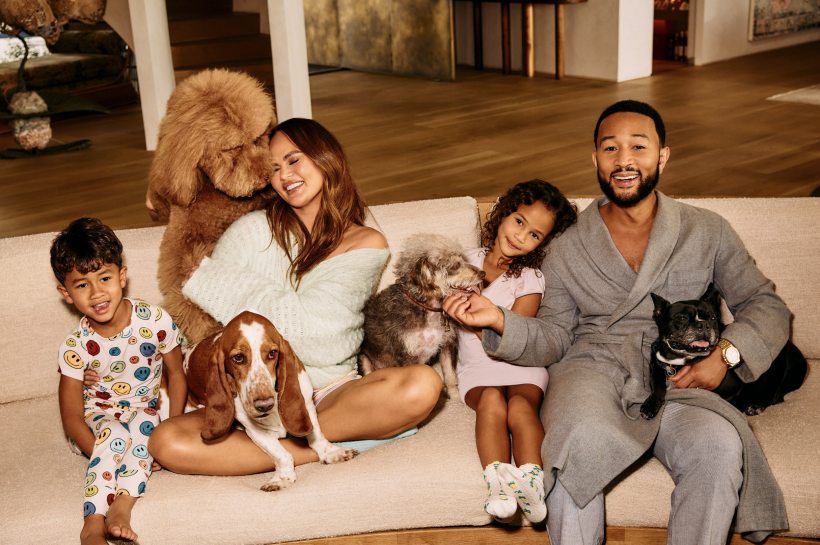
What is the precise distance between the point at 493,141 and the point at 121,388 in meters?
4.88

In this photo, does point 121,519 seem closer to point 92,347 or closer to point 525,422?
point 92,347

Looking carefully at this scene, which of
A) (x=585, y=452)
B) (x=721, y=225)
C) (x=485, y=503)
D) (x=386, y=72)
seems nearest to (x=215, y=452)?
(x=485, y=503)

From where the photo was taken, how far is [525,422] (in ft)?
6.61

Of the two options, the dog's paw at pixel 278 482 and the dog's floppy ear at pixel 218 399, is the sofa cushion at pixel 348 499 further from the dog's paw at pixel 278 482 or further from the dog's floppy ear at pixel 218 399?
the dog's floppy ear at pixel 218 399

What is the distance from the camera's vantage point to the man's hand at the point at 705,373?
2006mm

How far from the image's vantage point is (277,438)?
1.96m

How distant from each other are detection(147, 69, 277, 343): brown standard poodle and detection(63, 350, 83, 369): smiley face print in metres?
0.28

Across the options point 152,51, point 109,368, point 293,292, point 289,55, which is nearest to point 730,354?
point 293,292

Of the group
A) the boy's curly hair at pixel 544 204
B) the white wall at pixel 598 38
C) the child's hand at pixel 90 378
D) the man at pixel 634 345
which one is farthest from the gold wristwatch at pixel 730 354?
the white wall at pixel 598 38

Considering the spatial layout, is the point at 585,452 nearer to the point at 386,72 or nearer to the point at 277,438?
the point at 277,438

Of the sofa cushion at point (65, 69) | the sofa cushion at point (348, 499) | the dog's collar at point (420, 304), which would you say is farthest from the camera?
the sofa cushion at point (65, 69)

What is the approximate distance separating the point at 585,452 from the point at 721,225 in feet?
2.86

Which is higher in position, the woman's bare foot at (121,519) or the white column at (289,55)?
the white column at (289,55)

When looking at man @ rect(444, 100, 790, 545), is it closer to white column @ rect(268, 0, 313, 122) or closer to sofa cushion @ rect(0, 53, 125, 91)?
white column @ rect(268, 0, 313, 122)
